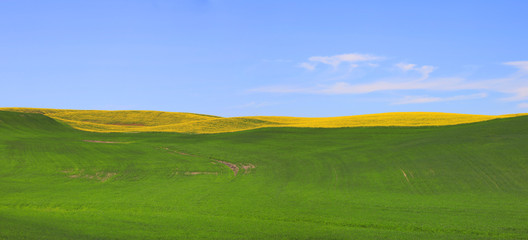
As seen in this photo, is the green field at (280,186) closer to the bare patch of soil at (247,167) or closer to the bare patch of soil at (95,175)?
the bare patch of soil at (95,175)

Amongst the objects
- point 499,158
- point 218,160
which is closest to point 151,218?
point 218,160

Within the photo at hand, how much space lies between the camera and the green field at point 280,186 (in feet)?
56.8

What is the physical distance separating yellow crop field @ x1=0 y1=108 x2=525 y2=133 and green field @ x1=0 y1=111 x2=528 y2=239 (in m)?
6.99

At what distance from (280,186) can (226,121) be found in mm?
41891

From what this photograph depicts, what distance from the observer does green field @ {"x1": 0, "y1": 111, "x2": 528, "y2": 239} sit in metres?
17.3

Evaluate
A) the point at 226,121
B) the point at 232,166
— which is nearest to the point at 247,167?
the point at 232,166

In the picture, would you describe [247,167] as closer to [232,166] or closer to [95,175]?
[232,166]

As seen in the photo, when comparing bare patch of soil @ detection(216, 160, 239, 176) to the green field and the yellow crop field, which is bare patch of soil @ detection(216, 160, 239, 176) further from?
the yellow crop field

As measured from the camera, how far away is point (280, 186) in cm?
2756

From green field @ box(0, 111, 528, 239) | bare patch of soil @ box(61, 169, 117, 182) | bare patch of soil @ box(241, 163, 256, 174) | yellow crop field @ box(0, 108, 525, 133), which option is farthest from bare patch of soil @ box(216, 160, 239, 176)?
yellow crop field @ box(0, 108, 525, 133)

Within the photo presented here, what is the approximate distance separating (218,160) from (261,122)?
33.7 meters

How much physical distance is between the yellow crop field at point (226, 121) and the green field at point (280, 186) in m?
6.99

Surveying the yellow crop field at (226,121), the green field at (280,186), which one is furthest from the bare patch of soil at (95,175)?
the yellow crop field at (226,121)

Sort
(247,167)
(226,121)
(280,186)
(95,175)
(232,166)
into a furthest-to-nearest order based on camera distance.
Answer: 1. (226,121)
2. (232,166)
3. (247,167)
4. (95,175)
5. (280,186)
